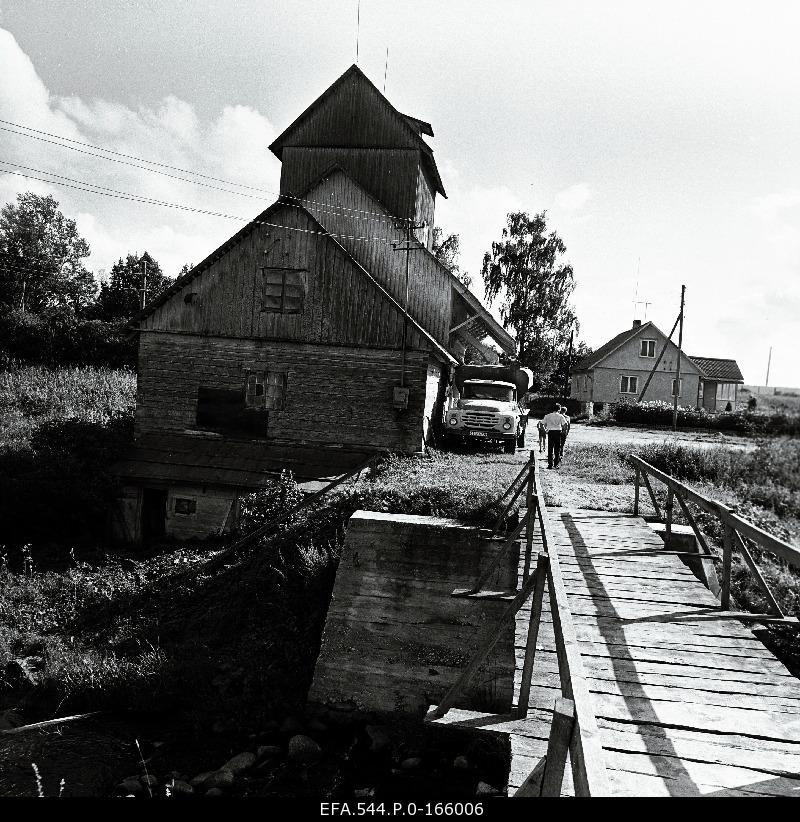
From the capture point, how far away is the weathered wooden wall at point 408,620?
→ 9352 millimetres

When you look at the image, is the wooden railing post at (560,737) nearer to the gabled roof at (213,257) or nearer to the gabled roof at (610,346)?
the gabled roof at (213,257)

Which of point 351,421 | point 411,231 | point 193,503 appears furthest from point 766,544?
point 411,231

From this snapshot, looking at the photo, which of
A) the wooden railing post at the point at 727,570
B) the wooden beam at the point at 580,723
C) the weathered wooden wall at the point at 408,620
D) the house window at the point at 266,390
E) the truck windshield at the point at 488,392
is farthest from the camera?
the truck windshield at the point at 488,392

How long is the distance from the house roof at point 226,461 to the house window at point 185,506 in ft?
2.22

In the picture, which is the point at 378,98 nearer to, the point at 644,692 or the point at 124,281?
the point at 644,692

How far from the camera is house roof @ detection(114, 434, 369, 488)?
59.6ft

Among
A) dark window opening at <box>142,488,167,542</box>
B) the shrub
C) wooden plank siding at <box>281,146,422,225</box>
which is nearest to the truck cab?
wooden plank siding at <box>281,146,422,225</box>

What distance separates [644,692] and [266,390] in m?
16.2

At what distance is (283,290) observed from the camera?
1925 cm

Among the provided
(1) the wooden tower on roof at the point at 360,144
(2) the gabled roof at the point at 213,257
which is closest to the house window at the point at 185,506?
(2) the gabled roof at the point at 213,257

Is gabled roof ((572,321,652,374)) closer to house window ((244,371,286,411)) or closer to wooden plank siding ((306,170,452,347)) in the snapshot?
wooden plank siding ((306,170,452,347))

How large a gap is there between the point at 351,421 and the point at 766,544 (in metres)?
14.2

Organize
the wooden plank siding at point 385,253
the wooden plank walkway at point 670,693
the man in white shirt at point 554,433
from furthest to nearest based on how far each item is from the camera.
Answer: the wooden plank siding at point 385,253 → the man in white shirt at point 554,433 → the wooden plank walkway at point 670,693

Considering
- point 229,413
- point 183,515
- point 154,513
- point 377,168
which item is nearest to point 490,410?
point 229,413
